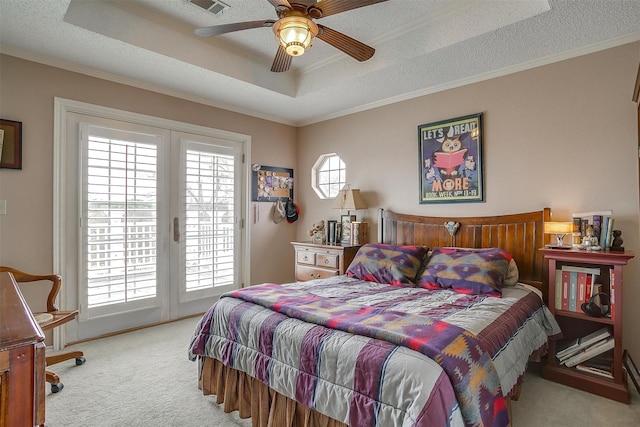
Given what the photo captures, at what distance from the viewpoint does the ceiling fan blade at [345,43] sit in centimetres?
208

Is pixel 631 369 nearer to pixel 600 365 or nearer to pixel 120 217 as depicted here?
pixel 600 365

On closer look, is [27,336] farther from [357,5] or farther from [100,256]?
[100,256]

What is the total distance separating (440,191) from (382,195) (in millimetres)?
734

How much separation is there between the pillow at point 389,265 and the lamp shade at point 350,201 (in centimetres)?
83

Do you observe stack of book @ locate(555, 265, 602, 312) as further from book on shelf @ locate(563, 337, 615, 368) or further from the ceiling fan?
the ceiling fan

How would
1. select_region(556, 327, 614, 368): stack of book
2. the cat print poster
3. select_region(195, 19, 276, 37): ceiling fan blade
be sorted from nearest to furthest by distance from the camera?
select_region(195, 19, 276, 37): ceiling fan blade < select_region(556, 327, 614, 368): stack of book < the cat print poster

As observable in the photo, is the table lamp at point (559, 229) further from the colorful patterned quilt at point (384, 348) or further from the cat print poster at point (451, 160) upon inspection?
the cat print poster at point (451, 160)

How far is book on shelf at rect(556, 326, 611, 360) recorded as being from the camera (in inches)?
94.2

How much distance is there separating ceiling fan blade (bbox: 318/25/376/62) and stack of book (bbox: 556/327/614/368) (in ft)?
8.29

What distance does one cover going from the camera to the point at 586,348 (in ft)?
7.98

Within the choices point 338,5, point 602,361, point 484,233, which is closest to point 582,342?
point 602,361

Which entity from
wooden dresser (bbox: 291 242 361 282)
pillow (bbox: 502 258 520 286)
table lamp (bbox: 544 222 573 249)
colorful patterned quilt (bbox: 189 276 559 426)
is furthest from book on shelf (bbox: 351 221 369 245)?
table lamp (bbox: 544 222 573 249)

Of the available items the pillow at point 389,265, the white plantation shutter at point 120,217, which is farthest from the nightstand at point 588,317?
the white plantation shutter at point 120,217

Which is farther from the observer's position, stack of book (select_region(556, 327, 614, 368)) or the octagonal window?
the octagonal window
